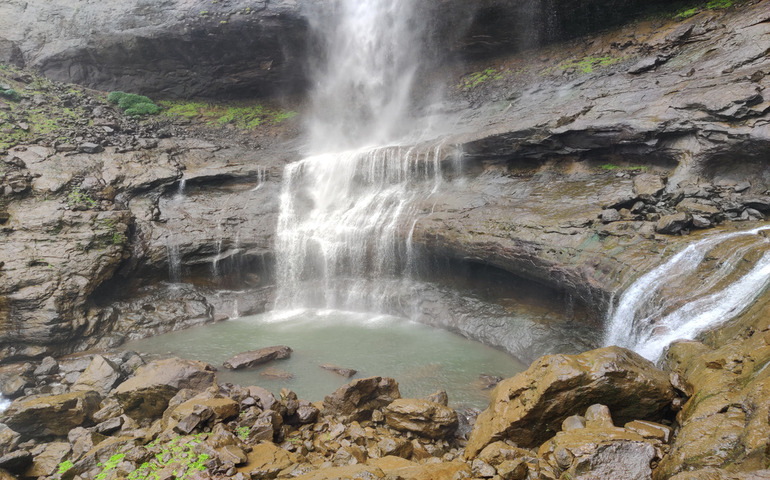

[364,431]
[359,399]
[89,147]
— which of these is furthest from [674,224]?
[89,147]

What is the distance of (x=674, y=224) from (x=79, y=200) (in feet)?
61.9

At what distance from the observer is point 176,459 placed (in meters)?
5.26

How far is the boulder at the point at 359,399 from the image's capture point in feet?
23.6

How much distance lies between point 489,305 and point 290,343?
6285 millimetres

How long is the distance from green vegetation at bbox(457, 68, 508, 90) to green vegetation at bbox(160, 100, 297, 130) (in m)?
10.7

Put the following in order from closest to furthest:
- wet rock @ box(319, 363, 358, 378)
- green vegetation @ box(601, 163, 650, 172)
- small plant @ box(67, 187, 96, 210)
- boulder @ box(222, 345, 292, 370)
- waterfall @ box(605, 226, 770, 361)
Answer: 1. waterfall @ box(605, 226, 770, 361)
2. wet rock @ box(319, 363, 358, 378)
3. boulder @ box(222, 345, 292, 370)
4. green vegetation @ box(601, 163, 650, 172)
5. small plant @ box(67, 187, 96, 210)

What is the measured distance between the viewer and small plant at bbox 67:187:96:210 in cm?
1462

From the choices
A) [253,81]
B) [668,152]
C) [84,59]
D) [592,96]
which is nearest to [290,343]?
[668,152]

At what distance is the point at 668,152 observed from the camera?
37.0 feet

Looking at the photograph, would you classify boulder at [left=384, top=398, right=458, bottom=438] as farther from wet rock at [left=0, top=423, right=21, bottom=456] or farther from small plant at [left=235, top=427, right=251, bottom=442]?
wet rock at [left=0, top=423, right=21, bottom=456]

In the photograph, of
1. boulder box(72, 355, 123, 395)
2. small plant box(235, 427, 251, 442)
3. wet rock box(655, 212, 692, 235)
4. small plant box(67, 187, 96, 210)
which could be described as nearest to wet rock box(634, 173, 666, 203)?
wet rock box(655, 212, 692, 235)

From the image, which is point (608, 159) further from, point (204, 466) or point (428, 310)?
point (204, 466)

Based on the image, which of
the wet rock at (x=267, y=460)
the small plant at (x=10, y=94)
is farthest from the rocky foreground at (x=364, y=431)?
the small plant at (x=10, y=94)

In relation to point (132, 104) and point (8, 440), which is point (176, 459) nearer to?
point (8, 440)
